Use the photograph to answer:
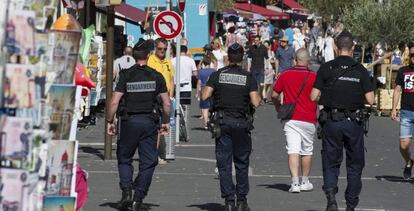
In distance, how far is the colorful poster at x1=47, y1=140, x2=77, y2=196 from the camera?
25.9ft

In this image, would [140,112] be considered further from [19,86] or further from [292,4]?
[292,4]

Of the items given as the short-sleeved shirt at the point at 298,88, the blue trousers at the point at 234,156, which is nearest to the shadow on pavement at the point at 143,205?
the blue trousers at the point at 234,156

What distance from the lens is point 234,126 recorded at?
12805 mm

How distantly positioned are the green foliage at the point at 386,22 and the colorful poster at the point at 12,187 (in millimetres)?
29450

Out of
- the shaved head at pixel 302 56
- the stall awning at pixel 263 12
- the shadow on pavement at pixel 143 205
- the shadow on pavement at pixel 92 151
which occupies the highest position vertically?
the stall awning at pixel 263 12

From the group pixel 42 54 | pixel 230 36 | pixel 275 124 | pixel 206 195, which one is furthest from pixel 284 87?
pixel 230 36

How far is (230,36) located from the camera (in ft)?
140

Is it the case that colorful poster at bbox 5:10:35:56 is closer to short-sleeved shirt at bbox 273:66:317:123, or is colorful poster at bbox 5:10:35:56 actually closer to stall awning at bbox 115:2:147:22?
short-sleeved shirt at bbox 273:66:317:123

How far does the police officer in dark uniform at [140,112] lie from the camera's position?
1283 centimetres

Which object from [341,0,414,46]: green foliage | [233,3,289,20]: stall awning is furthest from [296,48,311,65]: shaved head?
[233,3,289,20]: stall awning

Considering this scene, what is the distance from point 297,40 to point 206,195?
1200 inches

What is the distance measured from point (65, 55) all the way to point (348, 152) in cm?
528

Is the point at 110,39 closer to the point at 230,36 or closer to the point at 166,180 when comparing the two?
the point at 166,180

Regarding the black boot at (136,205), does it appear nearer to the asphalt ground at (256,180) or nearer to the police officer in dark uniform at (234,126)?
the asphalt ground at (256,180)
